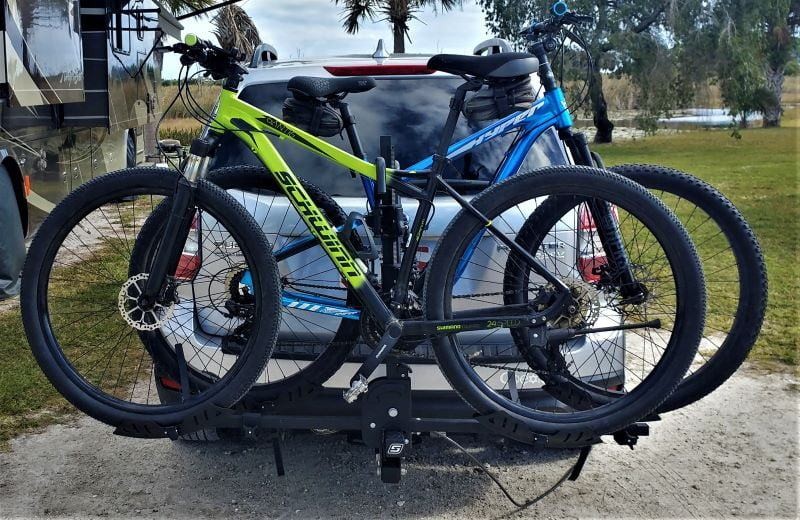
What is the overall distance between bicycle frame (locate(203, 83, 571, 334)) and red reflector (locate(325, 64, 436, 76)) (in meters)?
0.73

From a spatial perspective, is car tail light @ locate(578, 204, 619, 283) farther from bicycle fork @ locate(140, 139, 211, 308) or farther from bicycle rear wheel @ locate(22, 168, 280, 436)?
bicycle fork @ locate(140, 139, 211, 308)

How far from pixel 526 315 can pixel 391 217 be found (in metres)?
0.60

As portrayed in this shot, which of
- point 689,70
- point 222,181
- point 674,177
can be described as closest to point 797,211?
point 674,177

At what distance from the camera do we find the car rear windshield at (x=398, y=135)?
3.52 m

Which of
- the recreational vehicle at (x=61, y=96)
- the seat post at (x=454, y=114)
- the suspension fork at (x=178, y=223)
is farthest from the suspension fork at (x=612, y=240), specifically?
the recreational vehicle at (x=61, y=96)

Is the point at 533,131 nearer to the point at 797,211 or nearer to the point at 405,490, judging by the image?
the point at 405,490

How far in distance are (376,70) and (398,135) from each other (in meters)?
0.32

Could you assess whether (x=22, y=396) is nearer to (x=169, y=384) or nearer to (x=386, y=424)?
(x=169, y=384)

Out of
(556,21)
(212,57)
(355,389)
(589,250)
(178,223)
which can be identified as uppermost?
(556,21)

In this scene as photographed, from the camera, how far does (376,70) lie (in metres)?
3.71

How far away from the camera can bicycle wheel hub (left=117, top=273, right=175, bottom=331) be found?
121 inches

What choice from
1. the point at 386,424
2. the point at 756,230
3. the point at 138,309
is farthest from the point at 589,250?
the point at 756,230

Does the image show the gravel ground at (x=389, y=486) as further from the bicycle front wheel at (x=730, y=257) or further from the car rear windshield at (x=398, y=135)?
the car rear windshield at (x=398, y=135)

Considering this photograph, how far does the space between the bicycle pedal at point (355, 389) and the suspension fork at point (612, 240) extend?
39.4 inches
